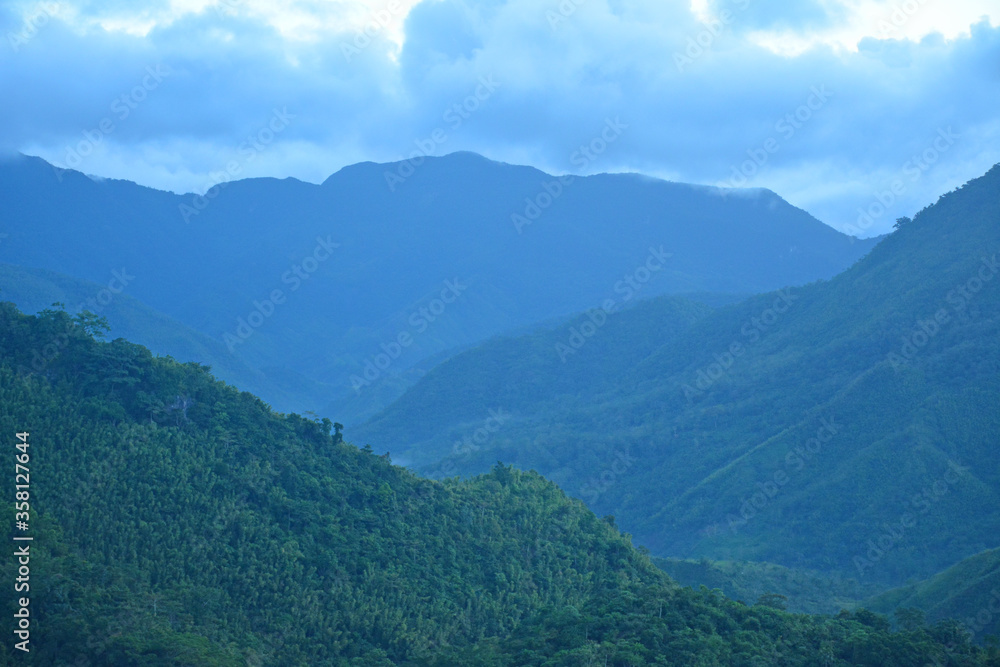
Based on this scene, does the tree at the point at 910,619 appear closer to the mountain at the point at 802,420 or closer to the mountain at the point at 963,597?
the mountain at the point at 963,597

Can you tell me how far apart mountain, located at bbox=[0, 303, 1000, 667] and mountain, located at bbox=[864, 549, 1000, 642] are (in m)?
17.5

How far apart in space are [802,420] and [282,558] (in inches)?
2801

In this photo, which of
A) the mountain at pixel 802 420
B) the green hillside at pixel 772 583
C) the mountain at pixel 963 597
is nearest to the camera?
the mountain at pixel 963 597

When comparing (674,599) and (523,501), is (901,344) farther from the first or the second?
(674,599)

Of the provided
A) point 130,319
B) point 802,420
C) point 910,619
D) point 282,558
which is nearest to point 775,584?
point 910,619

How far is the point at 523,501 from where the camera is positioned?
47.6m

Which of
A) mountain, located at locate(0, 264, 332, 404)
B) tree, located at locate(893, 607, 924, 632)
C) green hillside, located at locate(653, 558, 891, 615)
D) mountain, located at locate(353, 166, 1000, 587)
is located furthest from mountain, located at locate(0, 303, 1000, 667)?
mountain, located at locate(0, 264, 332, 404)

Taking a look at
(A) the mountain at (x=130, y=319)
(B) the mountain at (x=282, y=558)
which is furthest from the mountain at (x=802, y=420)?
(B) the mountain at (x=282, y=558)

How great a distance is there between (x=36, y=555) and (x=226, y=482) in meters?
8.87

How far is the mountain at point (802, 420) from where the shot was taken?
7756cm

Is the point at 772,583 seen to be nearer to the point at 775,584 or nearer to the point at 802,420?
the point at 775,584

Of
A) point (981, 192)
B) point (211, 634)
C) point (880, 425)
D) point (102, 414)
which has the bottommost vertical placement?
Answer: point (211, 634)

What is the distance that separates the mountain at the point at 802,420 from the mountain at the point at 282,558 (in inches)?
1498

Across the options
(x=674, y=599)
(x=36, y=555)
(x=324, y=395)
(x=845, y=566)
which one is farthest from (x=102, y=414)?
(x=324, y=395)
